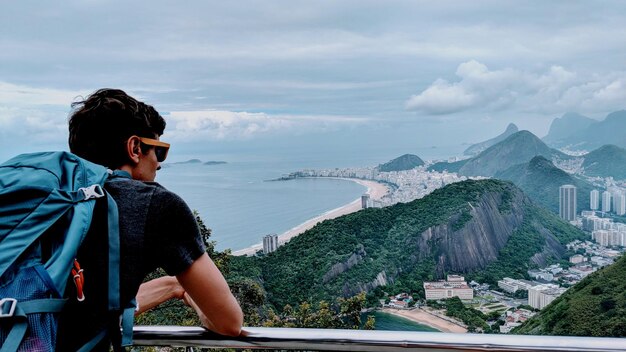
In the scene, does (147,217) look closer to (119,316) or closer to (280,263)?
(119,316)

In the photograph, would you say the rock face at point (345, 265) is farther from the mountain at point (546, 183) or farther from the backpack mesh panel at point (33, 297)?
the mountain at point (546, 183)

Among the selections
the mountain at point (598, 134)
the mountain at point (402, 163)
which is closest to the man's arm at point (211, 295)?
the mountain at point (402, 163)

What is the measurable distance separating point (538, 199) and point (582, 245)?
9.47 meters

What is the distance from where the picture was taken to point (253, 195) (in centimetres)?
3041

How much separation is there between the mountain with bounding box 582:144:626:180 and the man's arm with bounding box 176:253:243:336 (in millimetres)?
32582

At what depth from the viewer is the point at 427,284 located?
1451 centimetres

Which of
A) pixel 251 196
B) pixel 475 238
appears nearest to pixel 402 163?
pixel 251 196

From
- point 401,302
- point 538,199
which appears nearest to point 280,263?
point 401,302

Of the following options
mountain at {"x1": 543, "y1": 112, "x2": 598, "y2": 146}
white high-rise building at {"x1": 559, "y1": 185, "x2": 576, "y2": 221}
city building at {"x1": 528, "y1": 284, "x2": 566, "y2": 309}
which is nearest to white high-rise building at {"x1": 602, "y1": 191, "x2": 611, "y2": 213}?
white high-rise building at {"x1": 559, "y1": 185, "x2": 576, "y2": 221}

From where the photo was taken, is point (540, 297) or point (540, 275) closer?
point (540, 297)

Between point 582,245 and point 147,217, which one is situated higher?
point 147,217

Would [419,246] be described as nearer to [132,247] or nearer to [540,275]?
[540,275]

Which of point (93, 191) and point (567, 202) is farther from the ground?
point (93, 191)

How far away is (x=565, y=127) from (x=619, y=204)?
33.8 meters
